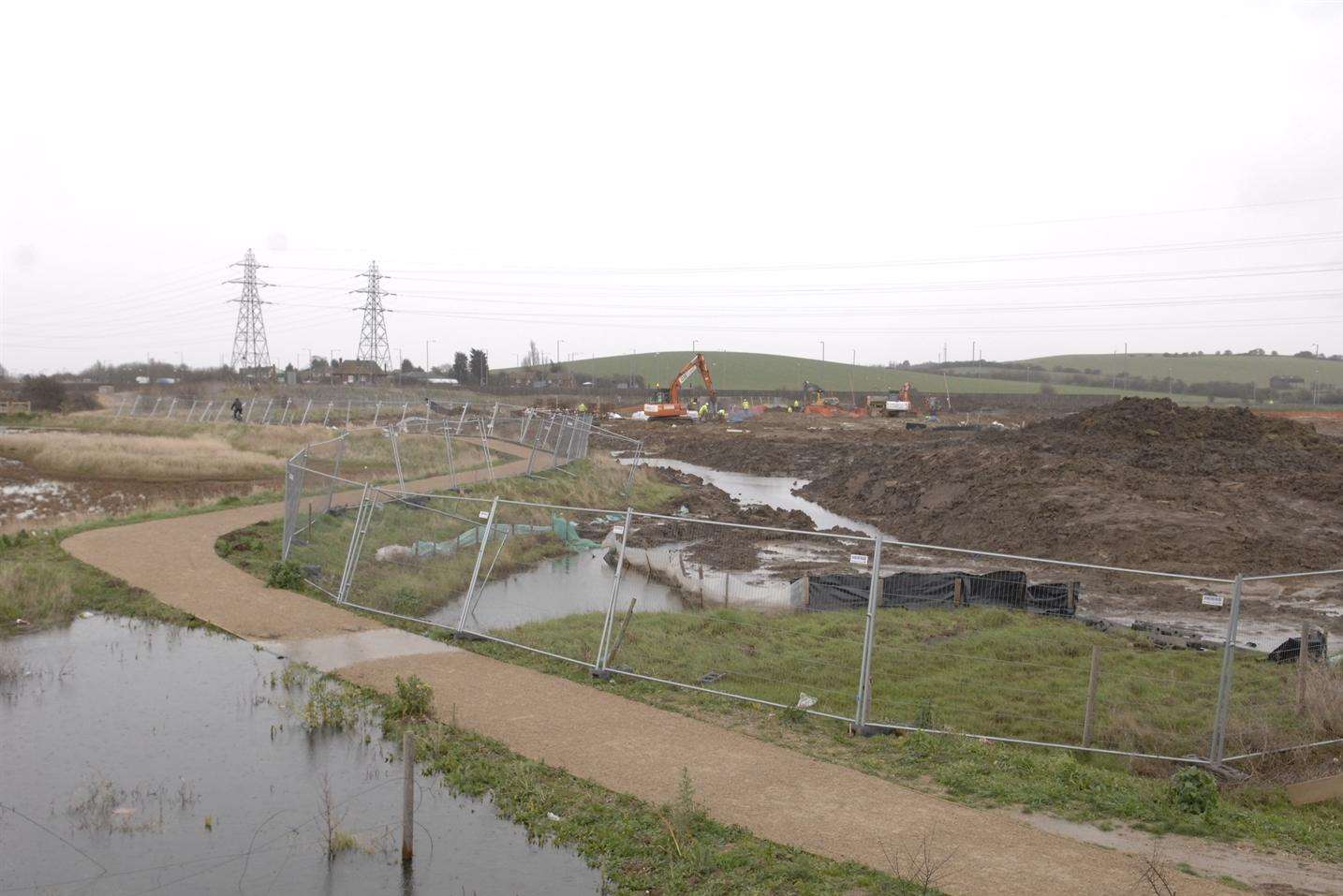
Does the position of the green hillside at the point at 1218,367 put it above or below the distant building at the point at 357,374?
above

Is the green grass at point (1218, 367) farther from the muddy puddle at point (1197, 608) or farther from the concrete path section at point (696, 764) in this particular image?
the concrete path section at point (696, 764)

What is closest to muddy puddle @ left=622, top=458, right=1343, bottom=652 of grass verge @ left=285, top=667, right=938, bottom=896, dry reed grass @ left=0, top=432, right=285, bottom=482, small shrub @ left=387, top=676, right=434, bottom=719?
small shrub @ left=387, top=676, right=434, bottom=719

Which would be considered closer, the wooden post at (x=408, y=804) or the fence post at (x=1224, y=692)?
the wooden post at (x=408, y=804)

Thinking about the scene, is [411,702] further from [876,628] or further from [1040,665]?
[1040,665]

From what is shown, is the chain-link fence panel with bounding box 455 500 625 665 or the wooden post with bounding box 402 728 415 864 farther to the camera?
the chain-link fence panel with bounding box 455 500 625 665

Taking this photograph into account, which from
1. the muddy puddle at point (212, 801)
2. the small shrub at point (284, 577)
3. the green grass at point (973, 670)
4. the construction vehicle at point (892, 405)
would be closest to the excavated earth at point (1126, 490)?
the green grass at point (973, 670)

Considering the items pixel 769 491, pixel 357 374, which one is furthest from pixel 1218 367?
pixel 769 491

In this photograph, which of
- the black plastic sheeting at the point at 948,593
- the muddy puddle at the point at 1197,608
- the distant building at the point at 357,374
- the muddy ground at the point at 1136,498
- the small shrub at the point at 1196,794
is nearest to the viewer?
the small shrub at the point at 1196,794

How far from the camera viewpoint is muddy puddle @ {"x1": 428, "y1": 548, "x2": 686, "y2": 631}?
14.6m

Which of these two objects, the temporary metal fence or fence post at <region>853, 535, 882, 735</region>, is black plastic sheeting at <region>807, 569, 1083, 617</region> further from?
fence post at <region>853, 535, 882, 735</region>

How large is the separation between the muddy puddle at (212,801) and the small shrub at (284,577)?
166 inches

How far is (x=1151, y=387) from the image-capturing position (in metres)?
126

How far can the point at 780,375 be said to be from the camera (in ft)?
512

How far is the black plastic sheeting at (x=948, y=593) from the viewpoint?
16.2 m
